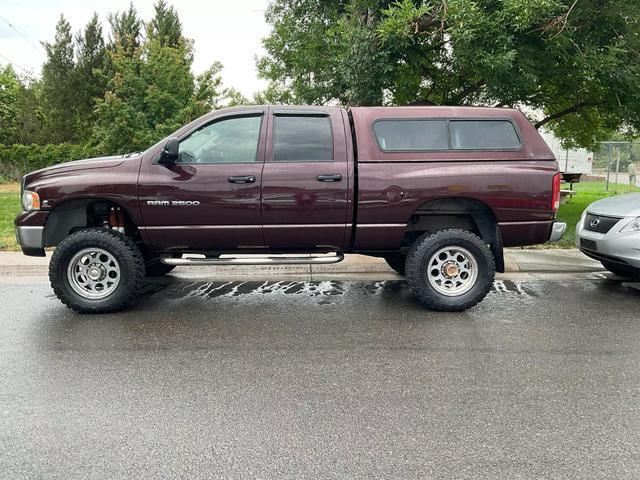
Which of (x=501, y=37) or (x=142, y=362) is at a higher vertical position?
(x=501, y=37)

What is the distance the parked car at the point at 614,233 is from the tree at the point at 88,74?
2537cm

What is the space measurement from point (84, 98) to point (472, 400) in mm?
28801

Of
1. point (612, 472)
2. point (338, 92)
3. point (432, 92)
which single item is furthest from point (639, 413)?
point (432, 92)

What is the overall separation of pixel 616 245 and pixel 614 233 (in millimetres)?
163

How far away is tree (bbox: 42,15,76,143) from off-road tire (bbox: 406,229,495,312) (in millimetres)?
26899

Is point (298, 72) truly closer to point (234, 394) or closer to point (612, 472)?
point (234, 394)

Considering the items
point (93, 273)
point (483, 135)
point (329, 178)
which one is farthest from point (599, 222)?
point (93, 273)

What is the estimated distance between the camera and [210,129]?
5770mm

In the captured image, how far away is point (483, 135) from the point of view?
586 centimetres

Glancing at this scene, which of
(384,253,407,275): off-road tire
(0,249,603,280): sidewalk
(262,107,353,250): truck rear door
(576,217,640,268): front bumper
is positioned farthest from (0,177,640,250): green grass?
(262,107,353,250): truck rear door

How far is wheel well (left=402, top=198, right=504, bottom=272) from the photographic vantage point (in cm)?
588

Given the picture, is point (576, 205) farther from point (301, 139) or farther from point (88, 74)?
point (88, 74)

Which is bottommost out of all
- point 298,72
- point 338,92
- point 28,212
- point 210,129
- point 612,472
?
point 612,472

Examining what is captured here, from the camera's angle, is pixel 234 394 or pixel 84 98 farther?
pixel 84 98
